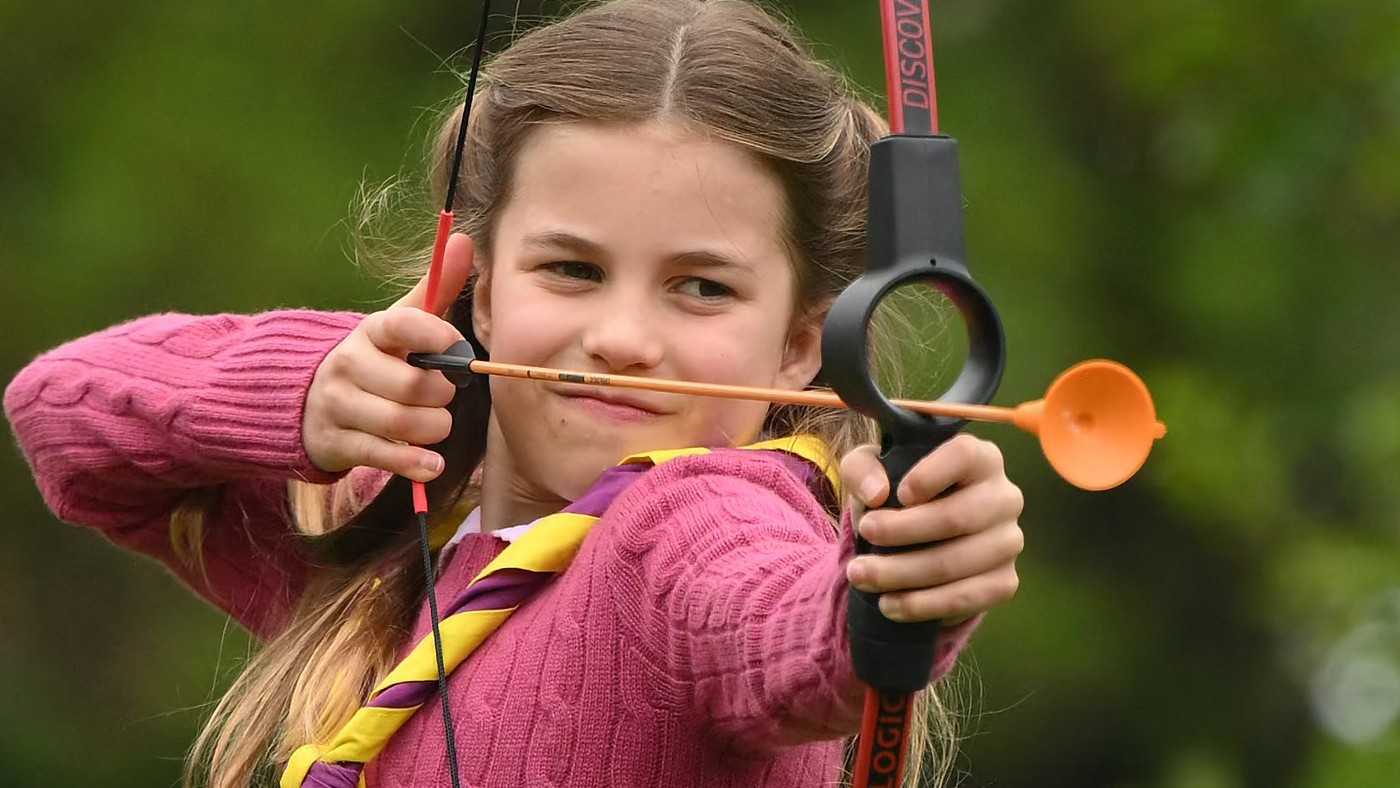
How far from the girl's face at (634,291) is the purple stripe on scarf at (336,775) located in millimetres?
290

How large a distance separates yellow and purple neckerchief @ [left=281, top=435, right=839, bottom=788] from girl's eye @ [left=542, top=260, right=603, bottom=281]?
0.16m

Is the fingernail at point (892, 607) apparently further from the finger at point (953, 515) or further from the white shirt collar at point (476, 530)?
Result: the white shirt collar at point (476, 530)

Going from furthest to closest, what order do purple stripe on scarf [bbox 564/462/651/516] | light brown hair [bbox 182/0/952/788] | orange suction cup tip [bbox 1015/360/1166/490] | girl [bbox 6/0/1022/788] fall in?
light brown hair [bbox 182/0/952/788] → purple stripe on scarf [bbox 564/462/651/516] → girl [bbox 6/0/1022/788] → orange suction cup tip [bbox 1015/360/1166/490]

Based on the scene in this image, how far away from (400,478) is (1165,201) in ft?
7.26

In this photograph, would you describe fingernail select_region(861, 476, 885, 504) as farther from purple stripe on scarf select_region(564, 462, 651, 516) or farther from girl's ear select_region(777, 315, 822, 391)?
girl's ear select_region(777, 315, 822, 391)

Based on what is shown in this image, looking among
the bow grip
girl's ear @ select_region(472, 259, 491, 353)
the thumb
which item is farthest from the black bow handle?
girl's ear @ select_region(472, 259, 491, 353)

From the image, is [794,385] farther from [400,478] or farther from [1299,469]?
[1299,469]

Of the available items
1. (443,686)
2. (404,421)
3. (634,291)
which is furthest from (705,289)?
(443,686)

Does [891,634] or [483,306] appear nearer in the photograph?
[891,634]

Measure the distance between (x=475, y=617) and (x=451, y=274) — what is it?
32 cm

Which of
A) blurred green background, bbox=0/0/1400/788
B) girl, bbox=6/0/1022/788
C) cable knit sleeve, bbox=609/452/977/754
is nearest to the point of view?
cable knit sleeve, bbox=609/452/977/754

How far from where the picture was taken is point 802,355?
179 centimetres

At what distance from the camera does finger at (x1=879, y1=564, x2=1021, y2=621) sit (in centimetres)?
107

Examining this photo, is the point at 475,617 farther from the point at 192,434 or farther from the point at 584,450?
the point at 192,434
